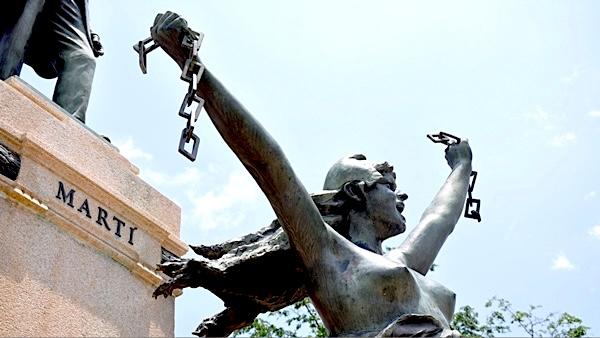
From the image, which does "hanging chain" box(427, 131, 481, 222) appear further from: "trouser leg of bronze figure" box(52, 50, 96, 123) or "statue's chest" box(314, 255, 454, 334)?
"trouser leg of bronze figure" box(52, 50, 96, 123)

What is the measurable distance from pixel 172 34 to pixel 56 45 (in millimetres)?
3945

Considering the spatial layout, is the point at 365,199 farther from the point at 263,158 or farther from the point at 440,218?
the point at 263,158

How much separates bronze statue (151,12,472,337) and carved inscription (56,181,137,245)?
158 cm

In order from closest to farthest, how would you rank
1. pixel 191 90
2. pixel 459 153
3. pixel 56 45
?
pixel 191 90, pixel 459 153, pixel 56 45

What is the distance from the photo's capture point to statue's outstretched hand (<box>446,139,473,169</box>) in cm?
436

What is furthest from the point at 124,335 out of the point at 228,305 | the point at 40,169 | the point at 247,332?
the point at 247,332

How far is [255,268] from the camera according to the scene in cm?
367

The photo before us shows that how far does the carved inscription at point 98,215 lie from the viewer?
516 cm

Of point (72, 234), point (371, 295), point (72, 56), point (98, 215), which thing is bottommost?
point (371, 295)

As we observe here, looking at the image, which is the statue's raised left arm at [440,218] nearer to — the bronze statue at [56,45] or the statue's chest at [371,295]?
the statue's chest at [371,295]

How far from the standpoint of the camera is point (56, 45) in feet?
23.2

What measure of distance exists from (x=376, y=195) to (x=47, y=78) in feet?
13.2

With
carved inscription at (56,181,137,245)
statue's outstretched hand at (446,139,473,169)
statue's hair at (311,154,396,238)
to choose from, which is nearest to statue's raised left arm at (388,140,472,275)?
statue's outstretched hand at (446,139,473,169)

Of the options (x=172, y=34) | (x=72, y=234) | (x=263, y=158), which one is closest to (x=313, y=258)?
(x=263, y=158)
